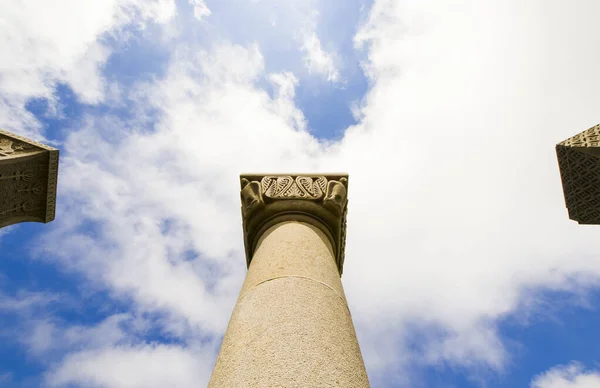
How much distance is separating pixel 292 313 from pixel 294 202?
2.79 metres

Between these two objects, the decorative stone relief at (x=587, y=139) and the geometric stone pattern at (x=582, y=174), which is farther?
the geometric stone pattern at (x=582, y=174)

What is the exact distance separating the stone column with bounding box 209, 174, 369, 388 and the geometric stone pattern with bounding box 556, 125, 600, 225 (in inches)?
319

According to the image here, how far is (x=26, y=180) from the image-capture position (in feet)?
50.2

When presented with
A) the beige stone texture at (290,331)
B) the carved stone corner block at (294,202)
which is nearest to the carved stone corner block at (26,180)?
the carved stone corner block at (294,202)

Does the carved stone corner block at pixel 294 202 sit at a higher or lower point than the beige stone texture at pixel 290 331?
higher

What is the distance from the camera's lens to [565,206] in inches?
483

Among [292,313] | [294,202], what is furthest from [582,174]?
[292,313]

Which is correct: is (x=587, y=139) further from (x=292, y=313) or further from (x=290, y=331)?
(x=290, y=331)

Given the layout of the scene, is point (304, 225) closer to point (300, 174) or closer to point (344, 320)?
point (300, 174)

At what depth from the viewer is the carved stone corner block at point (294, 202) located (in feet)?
19.9

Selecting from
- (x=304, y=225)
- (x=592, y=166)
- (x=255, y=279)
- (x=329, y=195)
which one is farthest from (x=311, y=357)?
(x=592, y=166)

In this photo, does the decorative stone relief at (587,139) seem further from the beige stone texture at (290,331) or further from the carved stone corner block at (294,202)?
the beige stone texture at (290,331)

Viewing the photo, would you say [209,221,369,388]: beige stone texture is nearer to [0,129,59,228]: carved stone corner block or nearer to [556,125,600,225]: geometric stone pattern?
[556,125,600,225]: geometric stone pattern

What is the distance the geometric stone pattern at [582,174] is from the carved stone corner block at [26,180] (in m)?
16.6
